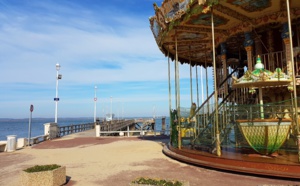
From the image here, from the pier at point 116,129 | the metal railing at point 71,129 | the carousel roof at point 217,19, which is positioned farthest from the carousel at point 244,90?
the metal railing at point 71,129

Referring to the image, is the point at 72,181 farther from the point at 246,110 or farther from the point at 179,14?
the point at 179,14

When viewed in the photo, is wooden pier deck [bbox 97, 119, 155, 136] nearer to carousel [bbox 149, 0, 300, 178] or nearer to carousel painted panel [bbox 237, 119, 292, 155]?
carousel [bbox 149, 0, 300, 178]

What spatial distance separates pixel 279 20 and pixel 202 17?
143 inches

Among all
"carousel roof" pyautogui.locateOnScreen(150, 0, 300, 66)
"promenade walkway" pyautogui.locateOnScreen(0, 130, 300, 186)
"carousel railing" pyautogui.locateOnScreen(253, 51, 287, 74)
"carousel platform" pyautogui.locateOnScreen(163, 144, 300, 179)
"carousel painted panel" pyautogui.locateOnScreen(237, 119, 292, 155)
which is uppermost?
"carousel roof" pyautogui.locateOnScreen(150, 0, 300, 66)

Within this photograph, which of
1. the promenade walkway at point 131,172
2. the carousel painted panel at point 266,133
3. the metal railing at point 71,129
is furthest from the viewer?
the metal railing at point 71,129

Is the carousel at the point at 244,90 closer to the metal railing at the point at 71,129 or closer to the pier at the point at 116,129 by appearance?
the pier at the point at 116,129

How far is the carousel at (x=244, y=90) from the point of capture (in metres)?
8.91

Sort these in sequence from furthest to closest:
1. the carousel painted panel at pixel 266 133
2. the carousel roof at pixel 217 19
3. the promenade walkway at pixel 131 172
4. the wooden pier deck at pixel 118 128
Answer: the wooden pier deck at pixel 118 128 < the carousel roof at pixel 217 19 < the carousel painted panel at pixel 266 133 < the promenade walkway at pixel 131 172

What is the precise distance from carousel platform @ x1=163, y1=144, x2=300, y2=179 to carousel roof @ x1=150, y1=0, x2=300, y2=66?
579 centimetres

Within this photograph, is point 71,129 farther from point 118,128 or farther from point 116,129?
point 118,128

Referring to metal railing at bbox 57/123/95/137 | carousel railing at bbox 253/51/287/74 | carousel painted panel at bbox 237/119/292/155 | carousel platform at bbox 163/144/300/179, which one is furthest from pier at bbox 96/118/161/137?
carousel painted panel at bbox 237/119/292/155

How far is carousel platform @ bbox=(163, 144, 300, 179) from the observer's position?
7.72 meters

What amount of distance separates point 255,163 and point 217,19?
736 cm

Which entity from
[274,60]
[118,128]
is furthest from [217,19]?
[118,128]
